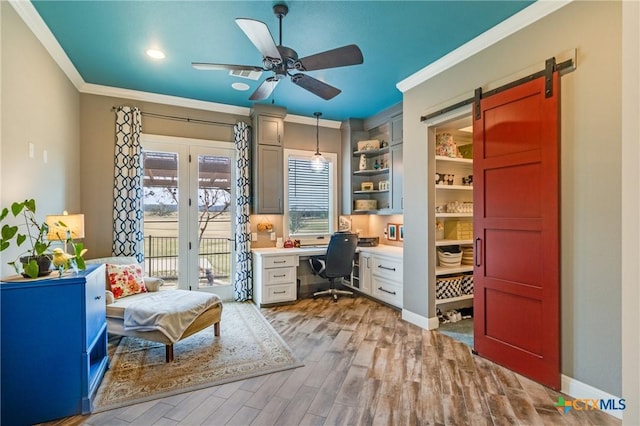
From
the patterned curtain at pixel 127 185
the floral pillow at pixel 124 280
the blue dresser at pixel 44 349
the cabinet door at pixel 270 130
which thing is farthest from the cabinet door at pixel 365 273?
the blue dresser at pixel 44 349

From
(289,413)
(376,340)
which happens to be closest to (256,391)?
(289,413)

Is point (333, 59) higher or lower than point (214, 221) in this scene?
higher

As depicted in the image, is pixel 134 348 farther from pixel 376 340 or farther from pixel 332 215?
pixel 332 215

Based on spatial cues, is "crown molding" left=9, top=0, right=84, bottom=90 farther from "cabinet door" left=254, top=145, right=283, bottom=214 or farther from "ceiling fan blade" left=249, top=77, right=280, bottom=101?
"cabinet door" left=254, top=145, right=283, bottom=214

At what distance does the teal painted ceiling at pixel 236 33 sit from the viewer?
239 cm

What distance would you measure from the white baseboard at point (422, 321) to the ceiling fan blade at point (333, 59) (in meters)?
2.80

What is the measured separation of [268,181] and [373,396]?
128 inches

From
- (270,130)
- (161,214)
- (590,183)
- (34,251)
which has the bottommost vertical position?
(34,251)

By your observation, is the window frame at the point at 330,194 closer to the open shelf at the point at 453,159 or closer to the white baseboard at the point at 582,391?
the open shelf at the point at 453,159

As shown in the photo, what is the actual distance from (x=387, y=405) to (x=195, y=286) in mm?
3274

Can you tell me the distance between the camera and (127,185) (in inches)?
156

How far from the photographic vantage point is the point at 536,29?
7.95 feet

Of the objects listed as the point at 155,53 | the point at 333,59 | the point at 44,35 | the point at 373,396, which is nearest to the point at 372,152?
the point at 333,59

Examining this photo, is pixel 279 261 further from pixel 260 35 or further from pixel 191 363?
pixel 260 35
